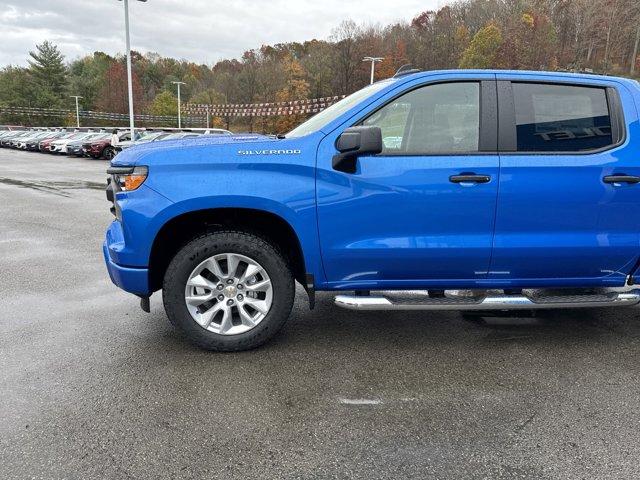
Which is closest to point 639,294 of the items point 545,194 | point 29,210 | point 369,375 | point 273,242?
point 545,194

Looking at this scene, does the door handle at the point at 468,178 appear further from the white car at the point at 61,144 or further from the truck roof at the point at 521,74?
the white car at the point at 61,144

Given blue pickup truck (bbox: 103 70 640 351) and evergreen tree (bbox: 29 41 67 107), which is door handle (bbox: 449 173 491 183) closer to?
blue pickup truck (bbox: 103 70 640 351)

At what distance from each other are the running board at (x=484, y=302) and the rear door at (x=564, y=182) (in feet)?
0.53

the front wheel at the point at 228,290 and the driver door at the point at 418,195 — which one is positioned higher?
the driver door at the point at 418,195

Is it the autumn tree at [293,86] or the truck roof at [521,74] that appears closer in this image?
the truck roof at [521,74]

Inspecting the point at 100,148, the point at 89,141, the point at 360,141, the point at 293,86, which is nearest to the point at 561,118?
the point at 360,141

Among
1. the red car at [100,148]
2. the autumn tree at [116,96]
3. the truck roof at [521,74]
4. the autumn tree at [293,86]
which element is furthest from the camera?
the autumn tree at [116,96]

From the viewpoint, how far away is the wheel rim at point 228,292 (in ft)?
11.4

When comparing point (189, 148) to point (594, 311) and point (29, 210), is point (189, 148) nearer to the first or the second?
point (594, 311)

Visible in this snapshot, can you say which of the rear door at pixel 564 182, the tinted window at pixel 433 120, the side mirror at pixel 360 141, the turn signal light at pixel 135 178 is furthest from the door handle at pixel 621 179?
the turn signal light at pixel 135 178

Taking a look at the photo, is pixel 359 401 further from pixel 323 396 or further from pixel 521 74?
pixel 521 74

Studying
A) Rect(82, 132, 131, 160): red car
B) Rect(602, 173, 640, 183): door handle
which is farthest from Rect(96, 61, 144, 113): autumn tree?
Rect(602, 173, 640, 183): door handle

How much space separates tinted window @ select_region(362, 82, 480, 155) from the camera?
3459mm

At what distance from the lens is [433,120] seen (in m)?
3.51
